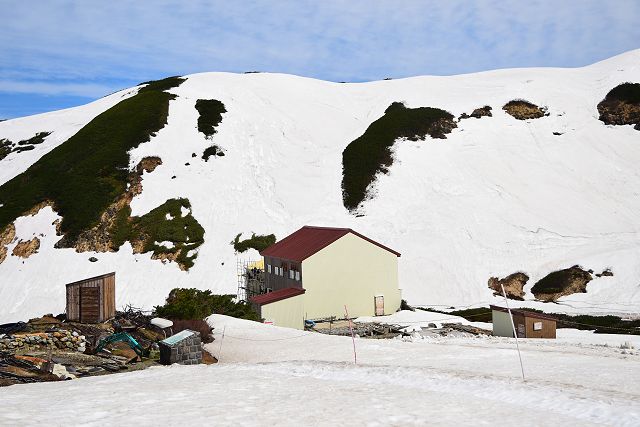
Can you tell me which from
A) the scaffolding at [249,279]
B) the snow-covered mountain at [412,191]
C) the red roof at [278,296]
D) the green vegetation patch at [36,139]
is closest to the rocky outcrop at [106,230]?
the snow-covered mountain at [412,191]

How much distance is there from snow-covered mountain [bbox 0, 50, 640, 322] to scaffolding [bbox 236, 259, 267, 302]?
991 mm

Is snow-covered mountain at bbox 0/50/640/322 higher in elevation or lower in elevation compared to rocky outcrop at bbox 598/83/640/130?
lower

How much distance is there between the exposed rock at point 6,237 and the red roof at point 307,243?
29082mm

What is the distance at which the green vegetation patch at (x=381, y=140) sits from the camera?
7250 cm

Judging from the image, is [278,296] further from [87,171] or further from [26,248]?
[87,171]

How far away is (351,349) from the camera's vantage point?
25094mm

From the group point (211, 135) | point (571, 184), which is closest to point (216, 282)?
point (211, 135)

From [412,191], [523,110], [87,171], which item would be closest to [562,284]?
[412,191]

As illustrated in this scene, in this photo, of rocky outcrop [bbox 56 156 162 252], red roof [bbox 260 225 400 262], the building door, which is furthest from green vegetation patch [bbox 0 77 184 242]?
the building door

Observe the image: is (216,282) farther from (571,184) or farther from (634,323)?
(571,184)

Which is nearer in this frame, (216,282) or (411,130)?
(216,282)

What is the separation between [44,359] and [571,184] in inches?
2636

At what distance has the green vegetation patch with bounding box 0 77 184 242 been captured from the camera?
205ft

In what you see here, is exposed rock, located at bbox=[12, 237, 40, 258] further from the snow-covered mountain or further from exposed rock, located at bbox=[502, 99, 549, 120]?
exposed rock, located at bbox=[502, 99, 549, 120]
